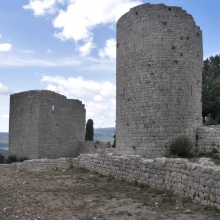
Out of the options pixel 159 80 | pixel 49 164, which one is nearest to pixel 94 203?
pixel 159 80

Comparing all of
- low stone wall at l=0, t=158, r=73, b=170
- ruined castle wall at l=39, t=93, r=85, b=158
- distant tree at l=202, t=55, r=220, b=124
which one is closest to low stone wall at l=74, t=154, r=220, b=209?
low stone wall at l=0, t=158, r=73, b=170

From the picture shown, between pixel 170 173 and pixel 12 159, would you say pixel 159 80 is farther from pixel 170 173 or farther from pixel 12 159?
pixel 12 159

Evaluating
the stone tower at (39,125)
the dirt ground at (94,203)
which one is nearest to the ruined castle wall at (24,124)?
the stone tower at (39,125)

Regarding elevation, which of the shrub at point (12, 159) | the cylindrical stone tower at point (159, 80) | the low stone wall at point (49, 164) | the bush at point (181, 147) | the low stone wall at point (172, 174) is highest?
the cylindrical stone tower at point (159, 80)

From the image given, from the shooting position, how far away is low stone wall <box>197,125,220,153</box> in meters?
14.0

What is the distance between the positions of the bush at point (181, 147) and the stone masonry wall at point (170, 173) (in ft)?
11.8

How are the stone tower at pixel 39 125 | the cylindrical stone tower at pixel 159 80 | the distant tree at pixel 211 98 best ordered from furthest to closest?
the stone tower at pixel 39 125, the distant tree at pixel 211 98, the cylindrical stone tower at pixel 159 80

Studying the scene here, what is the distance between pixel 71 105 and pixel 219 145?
17.2 m

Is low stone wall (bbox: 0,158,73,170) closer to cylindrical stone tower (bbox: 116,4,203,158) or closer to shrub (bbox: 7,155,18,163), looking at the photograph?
cylindrical stone tower (bbox: 116,4,203,158)

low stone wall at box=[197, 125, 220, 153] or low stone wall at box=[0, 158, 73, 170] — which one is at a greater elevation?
low stone wall at box=[197, 125, 220, 153]

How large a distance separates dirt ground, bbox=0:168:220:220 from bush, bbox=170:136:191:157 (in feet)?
14.6

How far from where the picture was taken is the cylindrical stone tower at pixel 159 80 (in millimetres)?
14305

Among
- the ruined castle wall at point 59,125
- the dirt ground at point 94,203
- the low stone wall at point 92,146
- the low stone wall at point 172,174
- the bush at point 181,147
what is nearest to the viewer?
the dirt ground at point 94,203

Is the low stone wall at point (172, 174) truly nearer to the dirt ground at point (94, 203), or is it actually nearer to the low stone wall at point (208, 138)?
the dirt ground at point (94, 203)
